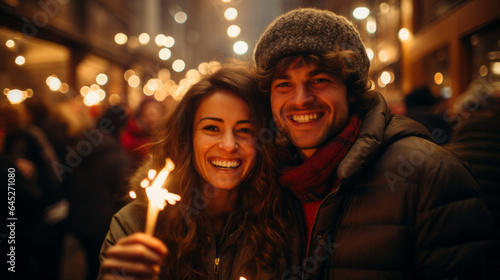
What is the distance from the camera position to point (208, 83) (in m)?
2.29

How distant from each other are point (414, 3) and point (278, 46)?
7.46 metres

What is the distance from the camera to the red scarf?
1.91 meters

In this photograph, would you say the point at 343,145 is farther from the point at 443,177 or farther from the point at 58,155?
the point at 58,155

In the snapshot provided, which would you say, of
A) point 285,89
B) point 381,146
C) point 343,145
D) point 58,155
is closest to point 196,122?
point 285,89

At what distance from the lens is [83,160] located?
3957mm

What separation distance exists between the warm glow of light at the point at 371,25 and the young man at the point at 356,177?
1195cm

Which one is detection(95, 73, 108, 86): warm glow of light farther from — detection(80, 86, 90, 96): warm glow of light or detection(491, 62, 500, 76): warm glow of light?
detection(491, 62, 500, 76): warm glow of light

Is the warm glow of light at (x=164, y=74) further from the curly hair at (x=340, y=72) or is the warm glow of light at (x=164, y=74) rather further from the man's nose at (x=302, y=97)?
the man's nose at (x=302, y=97)

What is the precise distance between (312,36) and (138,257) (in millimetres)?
1609

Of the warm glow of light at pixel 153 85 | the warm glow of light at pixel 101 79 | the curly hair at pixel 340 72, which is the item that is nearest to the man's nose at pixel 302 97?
the curly hair at pixel 340 72

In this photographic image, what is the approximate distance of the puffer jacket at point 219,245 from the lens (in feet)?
6.36

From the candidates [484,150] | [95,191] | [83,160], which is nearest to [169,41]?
[83,160]

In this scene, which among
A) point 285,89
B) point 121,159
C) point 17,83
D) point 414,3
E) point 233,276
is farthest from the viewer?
point 414,3

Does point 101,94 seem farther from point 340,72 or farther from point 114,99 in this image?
point 340,72
